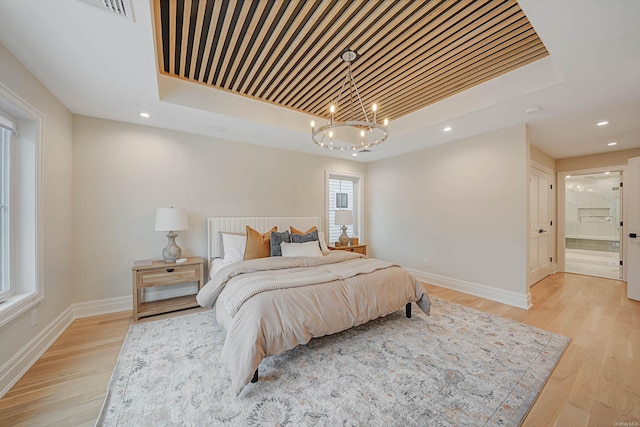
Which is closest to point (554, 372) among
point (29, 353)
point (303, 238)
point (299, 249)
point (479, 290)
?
point (479, 290)

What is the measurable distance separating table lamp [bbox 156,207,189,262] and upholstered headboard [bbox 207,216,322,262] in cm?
50

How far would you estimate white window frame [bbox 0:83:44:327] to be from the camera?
2094mm

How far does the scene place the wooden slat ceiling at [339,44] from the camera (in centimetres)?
177

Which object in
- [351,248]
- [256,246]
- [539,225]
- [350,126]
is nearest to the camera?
[350,126]

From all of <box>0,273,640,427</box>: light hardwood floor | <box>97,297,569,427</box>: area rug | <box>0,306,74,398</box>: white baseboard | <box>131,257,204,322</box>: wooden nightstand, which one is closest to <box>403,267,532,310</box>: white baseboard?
<box>0,273,640,427</box>: light hardwood floor

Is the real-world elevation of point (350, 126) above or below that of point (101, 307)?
above

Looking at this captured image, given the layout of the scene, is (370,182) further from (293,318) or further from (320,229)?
(293,318)

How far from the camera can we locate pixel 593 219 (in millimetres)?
7551

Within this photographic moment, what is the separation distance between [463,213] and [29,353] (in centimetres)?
527

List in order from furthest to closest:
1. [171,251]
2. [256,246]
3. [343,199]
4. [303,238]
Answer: [343,199]
[303,238]
[256,246]
[171,251]

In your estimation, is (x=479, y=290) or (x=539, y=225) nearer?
(x=479, y=290)

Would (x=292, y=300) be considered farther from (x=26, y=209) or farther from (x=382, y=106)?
(x=382, y=106)

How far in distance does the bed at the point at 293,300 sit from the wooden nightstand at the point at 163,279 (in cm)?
29

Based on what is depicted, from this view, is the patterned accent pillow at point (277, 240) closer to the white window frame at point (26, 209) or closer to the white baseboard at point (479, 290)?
the white window frame at point (26, 209)
